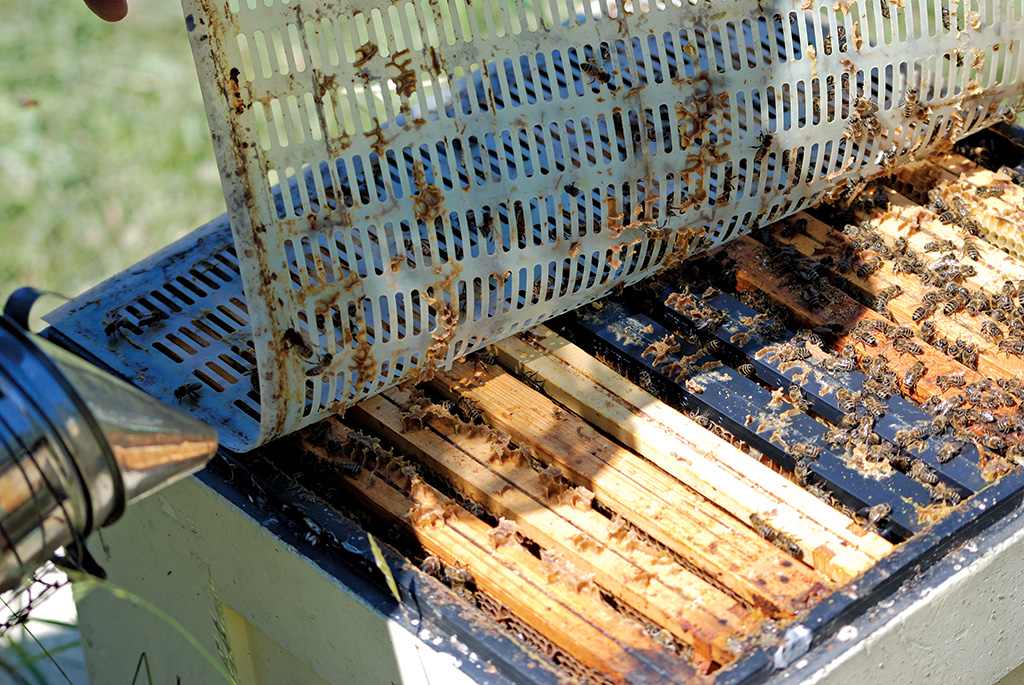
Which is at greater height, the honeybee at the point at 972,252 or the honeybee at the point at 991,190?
the honeybee at the point at 991,190

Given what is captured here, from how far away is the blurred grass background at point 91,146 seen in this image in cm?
501

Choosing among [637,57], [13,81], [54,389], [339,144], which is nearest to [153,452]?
[54,389]

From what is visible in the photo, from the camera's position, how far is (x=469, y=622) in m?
1.87

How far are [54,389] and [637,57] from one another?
200cm

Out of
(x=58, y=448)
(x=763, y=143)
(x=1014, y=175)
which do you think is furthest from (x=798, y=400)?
(x=58, y=448)

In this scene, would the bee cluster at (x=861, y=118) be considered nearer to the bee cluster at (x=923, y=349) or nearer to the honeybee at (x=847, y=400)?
the bee cluster at (x=923, y=349)

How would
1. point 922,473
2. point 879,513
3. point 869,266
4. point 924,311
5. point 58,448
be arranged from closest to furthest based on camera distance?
point 58,448, point 879,513, point 922,473, point 924,311, point 869,266

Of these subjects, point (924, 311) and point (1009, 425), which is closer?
point (1009, 425)

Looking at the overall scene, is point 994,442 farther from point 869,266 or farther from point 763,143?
point 763,143

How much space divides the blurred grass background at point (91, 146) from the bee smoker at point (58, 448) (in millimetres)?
3610

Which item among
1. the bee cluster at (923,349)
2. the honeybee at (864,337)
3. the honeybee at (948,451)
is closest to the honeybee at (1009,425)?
the bee cluster at (923,349)

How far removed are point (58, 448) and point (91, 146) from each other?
14.8 ft

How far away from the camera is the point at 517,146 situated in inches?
92.2

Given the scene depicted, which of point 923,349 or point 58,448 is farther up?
point 58,448
